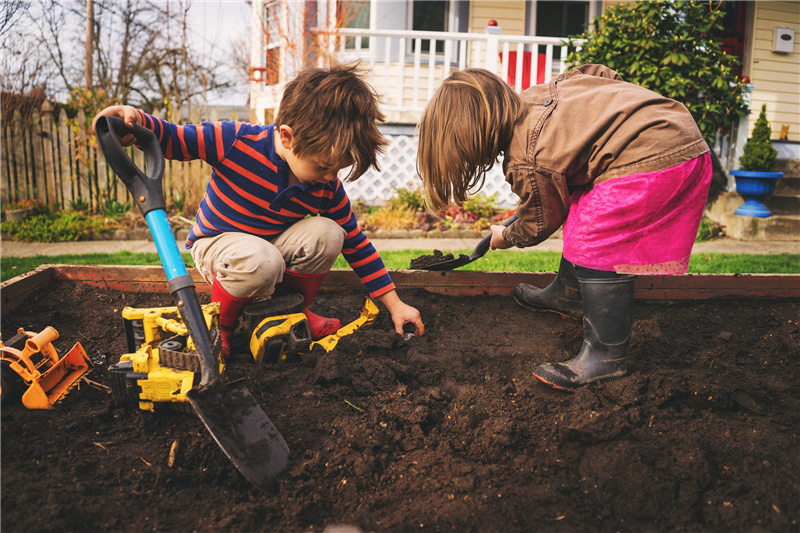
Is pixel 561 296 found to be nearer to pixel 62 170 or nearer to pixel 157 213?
pixel 157 213

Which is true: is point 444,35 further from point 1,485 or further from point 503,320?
point 1,485

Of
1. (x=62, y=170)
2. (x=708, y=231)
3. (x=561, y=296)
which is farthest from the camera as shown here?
(x=62, y=170)

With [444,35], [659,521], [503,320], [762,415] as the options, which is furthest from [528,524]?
[444,35]

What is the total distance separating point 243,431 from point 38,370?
0.75 metres

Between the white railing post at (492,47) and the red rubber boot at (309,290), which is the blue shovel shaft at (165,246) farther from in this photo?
the white railing post at (492,47)

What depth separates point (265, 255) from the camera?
192 centimetres

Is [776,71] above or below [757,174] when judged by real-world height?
above

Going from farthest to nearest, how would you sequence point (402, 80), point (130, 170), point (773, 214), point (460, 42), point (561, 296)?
point (460, 42), point (402, 80), point (773, 214), point (561, 296), point (130, 170)

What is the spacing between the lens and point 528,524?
3.89 feet

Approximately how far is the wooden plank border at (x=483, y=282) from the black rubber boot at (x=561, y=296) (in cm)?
20

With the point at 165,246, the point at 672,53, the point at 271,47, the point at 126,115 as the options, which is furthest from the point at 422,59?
the point at 165,246

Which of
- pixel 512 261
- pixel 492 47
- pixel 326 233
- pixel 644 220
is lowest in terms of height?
pixel 512 261

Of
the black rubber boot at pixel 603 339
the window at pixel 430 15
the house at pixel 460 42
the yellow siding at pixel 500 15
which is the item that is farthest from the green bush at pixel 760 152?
the black rubber boot at pixel 603 339

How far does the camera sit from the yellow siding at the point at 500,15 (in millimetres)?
8594
